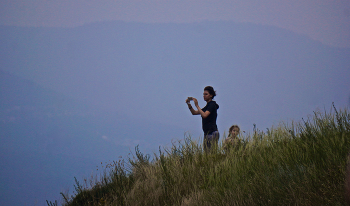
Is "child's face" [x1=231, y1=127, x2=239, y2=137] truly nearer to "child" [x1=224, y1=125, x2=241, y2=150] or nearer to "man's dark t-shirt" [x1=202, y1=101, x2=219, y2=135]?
"child" [x1=224, y1=125, x2=241, y2=150]

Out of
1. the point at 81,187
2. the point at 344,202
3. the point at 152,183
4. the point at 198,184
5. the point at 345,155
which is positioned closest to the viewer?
the point at 344,202

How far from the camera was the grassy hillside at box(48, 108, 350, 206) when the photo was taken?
347cm

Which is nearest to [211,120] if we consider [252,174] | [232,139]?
[232,139]

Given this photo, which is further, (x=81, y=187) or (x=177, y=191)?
(x=81, y=187)

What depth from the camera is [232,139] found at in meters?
6.70

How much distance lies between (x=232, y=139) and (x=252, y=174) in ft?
7.19

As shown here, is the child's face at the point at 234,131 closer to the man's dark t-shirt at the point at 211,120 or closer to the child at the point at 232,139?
the child at the point at 232,139

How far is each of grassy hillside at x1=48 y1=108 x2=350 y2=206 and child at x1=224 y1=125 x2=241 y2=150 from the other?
0.44ft

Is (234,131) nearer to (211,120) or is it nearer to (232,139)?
(232,139)

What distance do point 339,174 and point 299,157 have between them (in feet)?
2.80


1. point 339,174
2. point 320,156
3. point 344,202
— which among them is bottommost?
point 344,202

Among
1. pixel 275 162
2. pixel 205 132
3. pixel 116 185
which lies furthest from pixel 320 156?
pixel 116 185

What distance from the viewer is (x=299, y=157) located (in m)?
4.29

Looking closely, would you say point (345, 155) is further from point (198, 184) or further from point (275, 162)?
point (198, 184)
